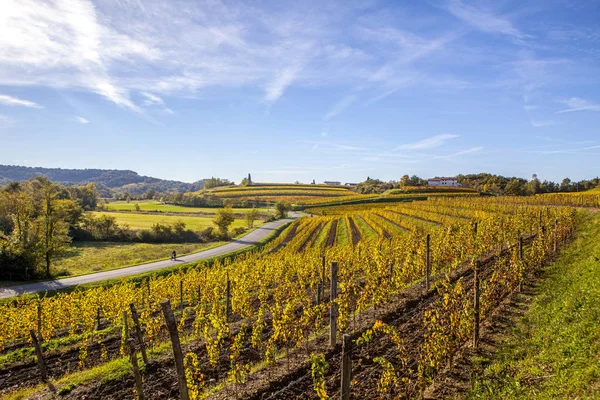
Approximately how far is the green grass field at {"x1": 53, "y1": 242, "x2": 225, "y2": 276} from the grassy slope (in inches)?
1399

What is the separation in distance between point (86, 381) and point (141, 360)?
156 centimetres


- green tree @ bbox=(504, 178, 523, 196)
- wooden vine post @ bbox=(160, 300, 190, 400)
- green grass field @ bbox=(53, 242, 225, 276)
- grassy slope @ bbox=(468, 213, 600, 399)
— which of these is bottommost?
green grass field @ bbox=(53, 242, 225, 276)

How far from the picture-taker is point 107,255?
41.2 meters

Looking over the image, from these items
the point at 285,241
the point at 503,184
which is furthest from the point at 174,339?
Answer: the point at 503,184

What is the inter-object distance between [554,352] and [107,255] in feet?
149

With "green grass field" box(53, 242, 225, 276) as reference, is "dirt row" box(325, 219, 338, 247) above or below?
above

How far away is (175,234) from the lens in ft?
176

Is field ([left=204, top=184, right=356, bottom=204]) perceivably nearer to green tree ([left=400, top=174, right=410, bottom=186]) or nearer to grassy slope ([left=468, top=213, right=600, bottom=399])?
green tree ([left=400, top=174, right=410, bottom=186])

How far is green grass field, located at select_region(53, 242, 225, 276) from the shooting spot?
115 ft

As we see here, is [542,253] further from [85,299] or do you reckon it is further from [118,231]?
[118,231]

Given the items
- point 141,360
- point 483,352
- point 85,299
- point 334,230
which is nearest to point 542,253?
point 483,352

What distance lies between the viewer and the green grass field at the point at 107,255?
34.9 metres

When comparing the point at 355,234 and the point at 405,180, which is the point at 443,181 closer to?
the point at 405,180

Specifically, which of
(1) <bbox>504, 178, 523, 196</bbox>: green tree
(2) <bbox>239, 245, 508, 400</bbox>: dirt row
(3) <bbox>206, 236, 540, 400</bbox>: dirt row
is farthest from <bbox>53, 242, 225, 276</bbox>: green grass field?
(1) <bbox>504, 178, 523, 196</bbox>: green tree
